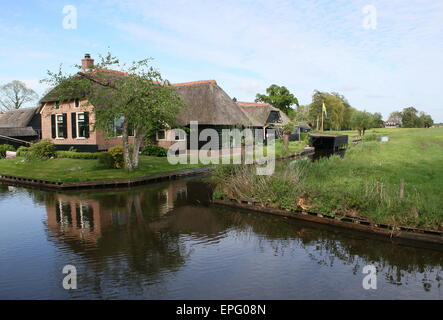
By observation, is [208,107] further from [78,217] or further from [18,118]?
[18,118]

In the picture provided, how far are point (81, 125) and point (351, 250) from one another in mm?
23203

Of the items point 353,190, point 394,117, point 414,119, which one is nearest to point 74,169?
point 353,190

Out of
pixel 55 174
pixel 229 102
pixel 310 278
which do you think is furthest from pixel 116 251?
pixel 229 102

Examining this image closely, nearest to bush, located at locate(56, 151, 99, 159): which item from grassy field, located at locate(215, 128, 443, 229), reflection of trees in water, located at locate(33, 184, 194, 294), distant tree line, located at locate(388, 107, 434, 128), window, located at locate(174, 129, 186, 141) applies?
window, located at locate(174, 129, 186, 141)

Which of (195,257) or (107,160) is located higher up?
(107,160)

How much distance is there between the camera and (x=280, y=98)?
2653 inches

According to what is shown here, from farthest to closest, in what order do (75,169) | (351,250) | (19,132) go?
(19,132) → (75,169) → (351,250)

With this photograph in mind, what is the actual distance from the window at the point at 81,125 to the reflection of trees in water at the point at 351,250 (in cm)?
1870

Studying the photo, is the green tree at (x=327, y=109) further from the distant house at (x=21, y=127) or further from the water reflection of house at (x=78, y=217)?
the water reflection of house at (x=78, y=217)

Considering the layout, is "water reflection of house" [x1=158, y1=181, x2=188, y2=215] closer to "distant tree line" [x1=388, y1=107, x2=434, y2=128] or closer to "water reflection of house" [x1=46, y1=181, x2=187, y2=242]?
"water reflection of house" [x1=46, y1=181, x2=187, y2=242]

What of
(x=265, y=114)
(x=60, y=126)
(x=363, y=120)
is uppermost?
(x=363, y=120)

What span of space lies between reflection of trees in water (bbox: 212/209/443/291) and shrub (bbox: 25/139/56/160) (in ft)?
59.0

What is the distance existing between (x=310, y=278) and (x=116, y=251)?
469 centimetres
